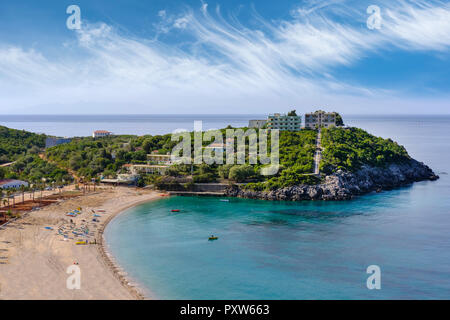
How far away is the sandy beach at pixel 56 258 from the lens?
795 inches

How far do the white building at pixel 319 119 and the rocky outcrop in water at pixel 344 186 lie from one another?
72.8 ft

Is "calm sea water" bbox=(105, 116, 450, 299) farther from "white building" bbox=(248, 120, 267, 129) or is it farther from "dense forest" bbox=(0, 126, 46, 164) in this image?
"dense forest" bbox=(0, 126, 46, 164)

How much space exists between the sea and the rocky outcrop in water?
2.41 m

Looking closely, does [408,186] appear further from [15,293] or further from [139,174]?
[15,293]

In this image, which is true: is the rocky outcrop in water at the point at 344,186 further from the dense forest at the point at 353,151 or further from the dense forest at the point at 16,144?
the dense forest at the point at 16,144

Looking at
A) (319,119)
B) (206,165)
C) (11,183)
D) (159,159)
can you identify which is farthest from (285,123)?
(11,183)

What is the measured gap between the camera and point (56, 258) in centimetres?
2491

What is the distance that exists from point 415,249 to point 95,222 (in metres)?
30.5

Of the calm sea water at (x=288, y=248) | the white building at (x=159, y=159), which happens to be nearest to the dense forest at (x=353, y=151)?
the calm sea water at (x=288, y=248)

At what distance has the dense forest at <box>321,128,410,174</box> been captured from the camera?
53219 millimetres

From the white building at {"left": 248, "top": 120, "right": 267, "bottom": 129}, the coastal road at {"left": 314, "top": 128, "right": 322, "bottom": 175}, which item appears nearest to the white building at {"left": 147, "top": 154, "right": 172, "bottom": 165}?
the white building at {"left": 248, "top": 120, "right": 267, "bottom": 129}

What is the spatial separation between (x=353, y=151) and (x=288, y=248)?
121 feet

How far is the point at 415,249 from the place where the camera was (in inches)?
1087
